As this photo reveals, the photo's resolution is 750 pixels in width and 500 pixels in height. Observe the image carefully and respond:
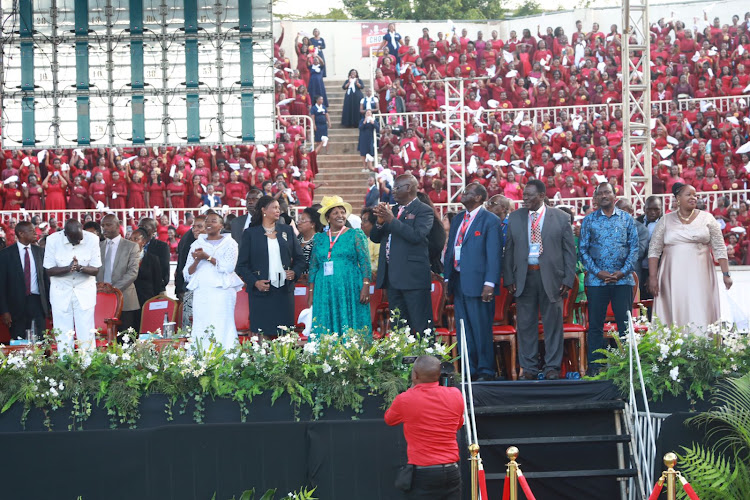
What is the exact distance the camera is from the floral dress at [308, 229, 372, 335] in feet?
32.2

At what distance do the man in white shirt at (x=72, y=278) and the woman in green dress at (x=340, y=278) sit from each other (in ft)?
8.45

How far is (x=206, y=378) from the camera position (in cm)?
756

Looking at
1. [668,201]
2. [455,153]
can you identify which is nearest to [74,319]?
[455,153]

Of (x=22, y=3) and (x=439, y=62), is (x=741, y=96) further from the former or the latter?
(x=22, y=3)

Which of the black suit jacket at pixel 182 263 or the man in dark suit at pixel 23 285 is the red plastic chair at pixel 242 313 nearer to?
the black suit jacket at pixel 182 263

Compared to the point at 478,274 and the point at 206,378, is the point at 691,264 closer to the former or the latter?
the point at 478,274

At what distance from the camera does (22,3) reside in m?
12.6

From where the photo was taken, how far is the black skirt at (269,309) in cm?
1025

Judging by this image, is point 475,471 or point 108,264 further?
point 108,264

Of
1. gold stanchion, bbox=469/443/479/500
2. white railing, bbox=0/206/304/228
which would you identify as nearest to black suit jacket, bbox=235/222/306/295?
gold stanchion, bbox=469/443/479/500

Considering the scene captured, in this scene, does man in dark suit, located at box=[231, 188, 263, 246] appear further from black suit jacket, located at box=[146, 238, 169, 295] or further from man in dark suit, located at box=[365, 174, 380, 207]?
man in dark suit, located at box=[365, 174, 380, 207]

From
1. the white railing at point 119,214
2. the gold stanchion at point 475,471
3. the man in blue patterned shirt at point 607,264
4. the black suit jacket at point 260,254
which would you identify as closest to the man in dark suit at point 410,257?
the black suit jacket at point 260,254

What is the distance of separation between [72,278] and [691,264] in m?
6.10

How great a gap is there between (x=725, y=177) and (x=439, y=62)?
28.2ft
